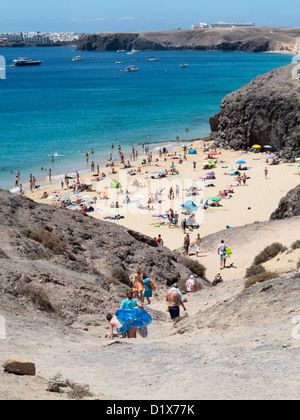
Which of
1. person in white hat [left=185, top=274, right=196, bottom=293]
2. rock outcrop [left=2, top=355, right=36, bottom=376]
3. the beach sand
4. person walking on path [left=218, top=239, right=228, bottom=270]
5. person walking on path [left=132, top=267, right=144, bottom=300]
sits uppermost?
rock outcrop [left=2, top=355, right=36, bottom=376]

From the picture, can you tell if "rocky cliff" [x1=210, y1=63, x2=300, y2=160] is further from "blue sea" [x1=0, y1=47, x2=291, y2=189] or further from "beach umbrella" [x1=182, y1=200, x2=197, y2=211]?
"beach umbrella" [x1=182, y1=200, x2=197, y2=211]

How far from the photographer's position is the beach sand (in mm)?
26953

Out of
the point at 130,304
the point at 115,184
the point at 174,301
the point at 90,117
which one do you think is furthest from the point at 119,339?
the point at 90,117

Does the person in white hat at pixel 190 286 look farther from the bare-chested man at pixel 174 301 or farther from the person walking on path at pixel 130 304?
the person walking on path at pixel 130 304

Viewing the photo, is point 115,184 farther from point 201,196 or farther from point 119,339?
point 119,339

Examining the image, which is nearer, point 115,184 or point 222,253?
point 222,253

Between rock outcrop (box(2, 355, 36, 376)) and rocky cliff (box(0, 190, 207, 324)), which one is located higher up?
rock outcrop (box(2, 355, 36, 376))

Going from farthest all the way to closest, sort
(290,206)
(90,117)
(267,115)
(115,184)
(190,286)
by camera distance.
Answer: (90,117) < (267,115) < (115,184) < (290,206) < (190,286)

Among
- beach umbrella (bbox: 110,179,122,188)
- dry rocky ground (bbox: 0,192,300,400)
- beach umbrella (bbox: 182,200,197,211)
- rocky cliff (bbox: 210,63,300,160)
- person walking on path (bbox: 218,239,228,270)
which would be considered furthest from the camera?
rocky cliff (bbox: 210,63,300,160)

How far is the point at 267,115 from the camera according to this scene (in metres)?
47.9

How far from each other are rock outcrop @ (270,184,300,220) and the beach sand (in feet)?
8.41

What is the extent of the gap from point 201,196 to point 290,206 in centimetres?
1098

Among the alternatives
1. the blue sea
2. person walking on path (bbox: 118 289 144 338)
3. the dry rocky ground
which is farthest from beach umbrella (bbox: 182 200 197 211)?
person walking on path (bbox: 118 289 144 338)
